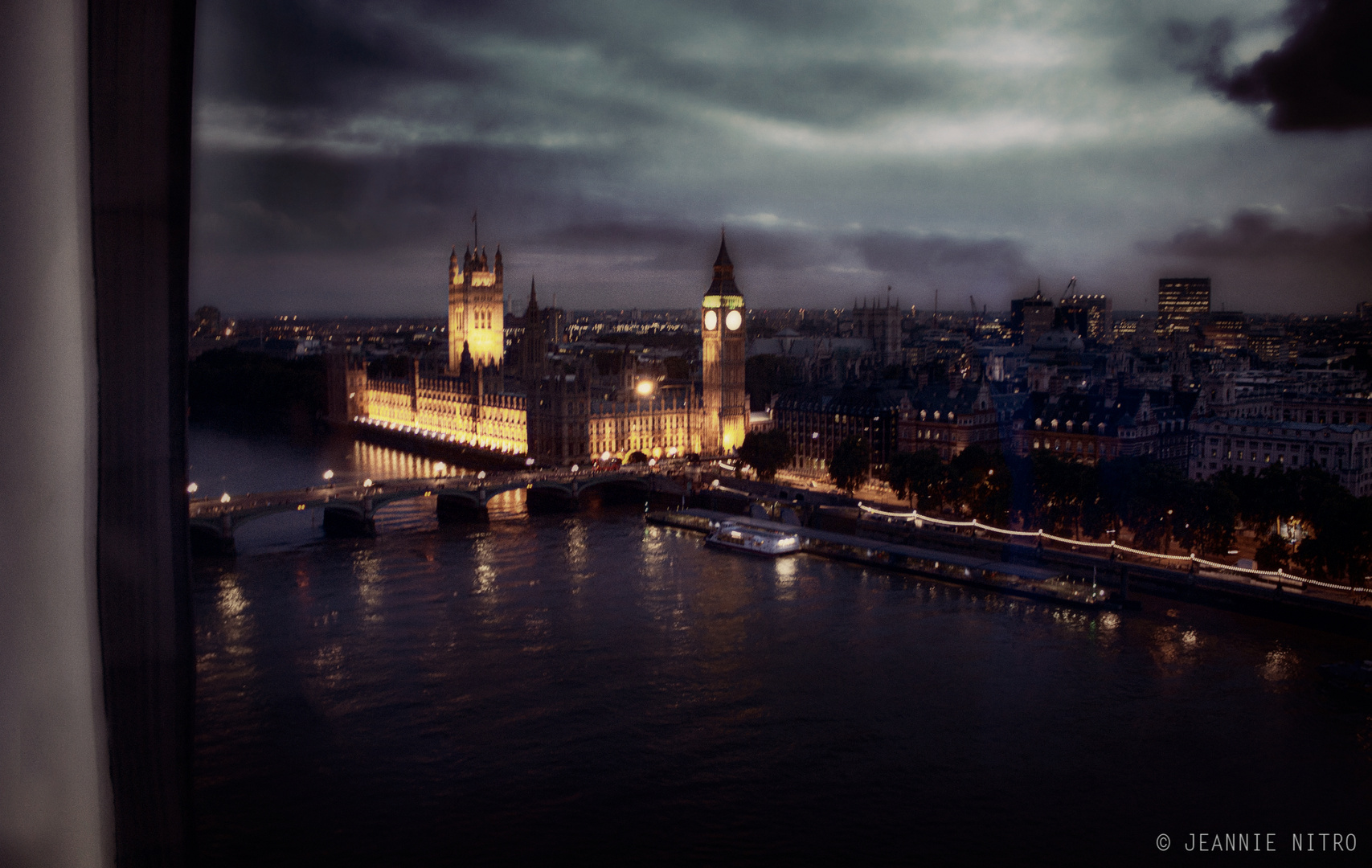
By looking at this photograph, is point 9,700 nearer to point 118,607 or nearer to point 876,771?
point 118,607

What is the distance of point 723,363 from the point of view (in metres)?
18.3

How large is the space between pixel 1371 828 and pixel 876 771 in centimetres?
222

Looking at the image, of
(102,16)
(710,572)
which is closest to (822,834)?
(102,16)

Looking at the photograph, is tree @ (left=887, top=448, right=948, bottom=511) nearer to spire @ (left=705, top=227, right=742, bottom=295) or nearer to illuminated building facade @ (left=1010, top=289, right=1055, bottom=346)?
spire @ (left=705, top=227, right=742, bottom=295)

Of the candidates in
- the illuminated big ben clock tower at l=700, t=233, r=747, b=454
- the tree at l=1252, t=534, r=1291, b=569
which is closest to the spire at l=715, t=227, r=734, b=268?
the illuminated big ben clock tower at l=700, t=233, r=747, b=454

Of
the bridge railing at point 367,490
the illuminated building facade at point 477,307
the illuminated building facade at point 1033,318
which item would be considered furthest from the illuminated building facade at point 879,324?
the bridge railing at point 367,490

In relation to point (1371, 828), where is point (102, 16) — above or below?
above

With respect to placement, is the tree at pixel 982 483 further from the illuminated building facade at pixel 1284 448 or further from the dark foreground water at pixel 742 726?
the illuminated building facade at pixel 1284 448

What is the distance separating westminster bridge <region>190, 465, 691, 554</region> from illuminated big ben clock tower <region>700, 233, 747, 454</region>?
9.21ft

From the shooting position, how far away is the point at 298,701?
6.00m

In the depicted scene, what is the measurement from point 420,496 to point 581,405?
4518mm

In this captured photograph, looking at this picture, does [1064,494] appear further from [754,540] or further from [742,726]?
[742,726]

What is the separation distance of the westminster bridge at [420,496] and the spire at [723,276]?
184 inches

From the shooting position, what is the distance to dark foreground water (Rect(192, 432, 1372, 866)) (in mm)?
4625
